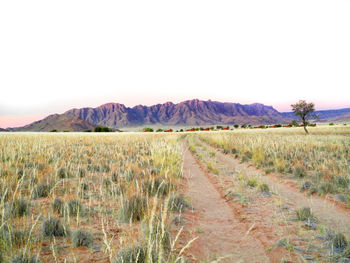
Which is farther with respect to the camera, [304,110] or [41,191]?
[304,110]

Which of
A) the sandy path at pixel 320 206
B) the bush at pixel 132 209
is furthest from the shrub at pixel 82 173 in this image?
the sandy path at pixel 320 206

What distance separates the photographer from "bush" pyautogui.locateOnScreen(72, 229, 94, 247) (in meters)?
3.14

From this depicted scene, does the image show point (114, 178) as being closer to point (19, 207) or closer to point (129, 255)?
point (19, 207)

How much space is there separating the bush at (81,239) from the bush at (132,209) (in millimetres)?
883

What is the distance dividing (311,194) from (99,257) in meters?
6.46

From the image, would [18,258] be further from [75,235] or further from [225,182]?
[225,182]

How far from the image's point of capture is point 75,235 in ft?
10.4

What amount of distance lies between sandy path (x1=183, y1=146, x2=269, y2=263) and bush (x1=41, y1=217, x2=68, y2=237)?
7.19 ft

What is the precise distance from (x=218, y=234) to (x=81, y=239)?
2.34 m

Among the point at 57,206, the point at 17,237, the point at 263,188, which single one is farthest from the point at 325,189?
the point at 17,237

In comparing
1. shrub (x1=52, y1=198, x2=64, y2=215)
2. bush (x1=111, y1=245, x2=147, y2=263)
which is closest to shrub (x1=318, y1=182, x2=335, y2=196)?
bush (x1=111, y1=245, x2=147, y2=263)

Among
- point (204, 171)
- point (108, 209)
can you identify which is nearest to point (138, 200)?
point (108, 209)

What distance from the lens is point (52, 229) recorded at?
135 inches

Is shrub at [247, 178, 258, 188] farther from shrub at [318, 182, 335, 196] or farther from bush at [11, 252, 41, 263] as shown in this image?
bush at [11, 252, 41, 263]
